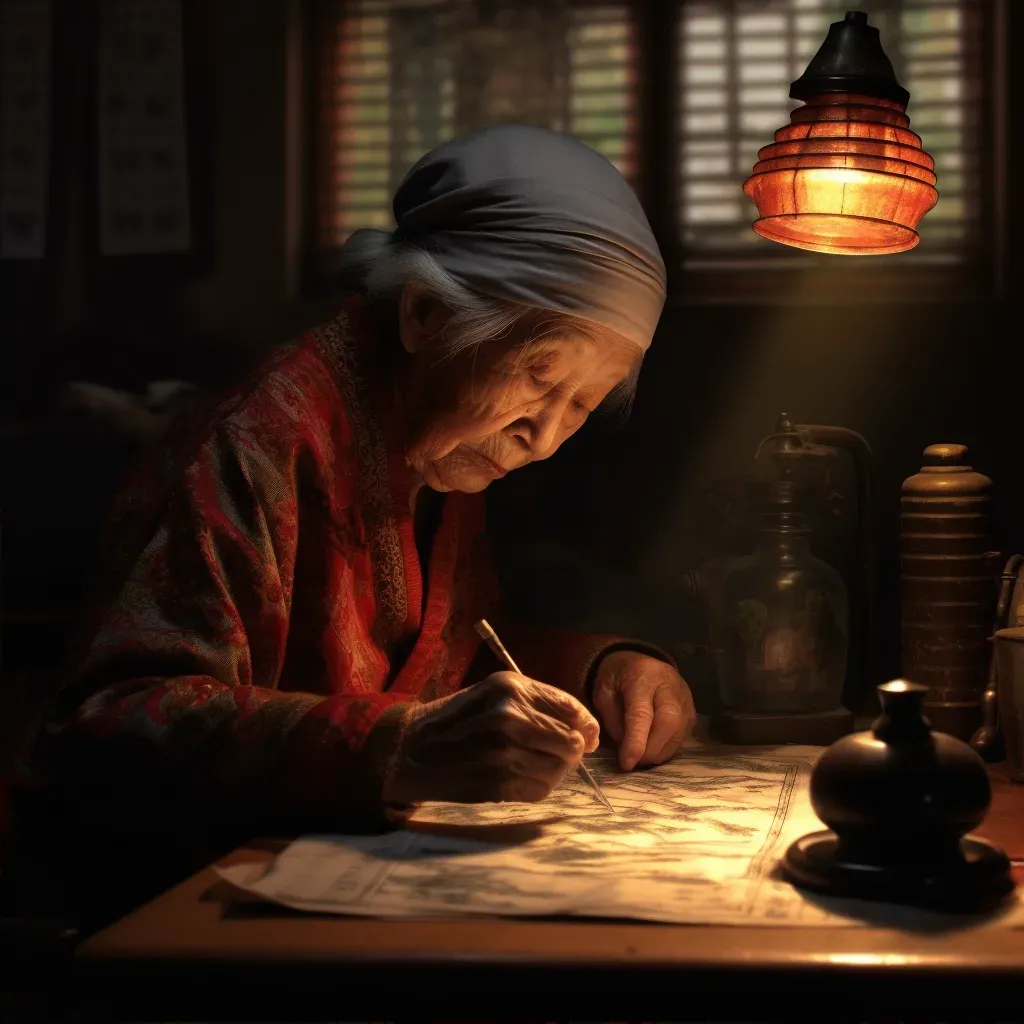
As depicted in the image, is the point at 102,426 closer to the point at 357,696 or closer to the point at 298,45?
the point at 298,45

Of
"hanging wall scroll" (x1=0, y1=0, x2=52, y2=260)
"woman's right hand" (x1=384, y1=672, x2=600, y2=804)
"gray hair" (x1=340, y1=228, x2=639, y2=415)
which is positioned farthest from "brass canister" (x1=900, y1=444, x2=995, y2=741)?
"hanging wall scroll" (x1=0, y1=0, x2=52, y2=260)

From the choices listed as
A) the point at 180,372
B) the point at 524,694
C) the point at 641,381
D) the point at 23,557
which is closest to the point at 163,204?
the point at 180,372

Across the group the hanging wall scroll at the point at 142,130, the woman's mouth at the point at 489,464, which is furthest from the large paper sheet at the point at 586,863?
the hanging wall scroll at the point at 142,130

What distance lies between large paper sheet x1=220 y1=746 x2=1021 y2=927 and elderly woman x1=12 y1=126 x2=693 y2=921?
0.07m

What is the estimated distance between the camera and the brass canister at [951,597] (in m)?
2.12

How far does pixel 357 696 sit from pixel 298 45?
5.94 feet

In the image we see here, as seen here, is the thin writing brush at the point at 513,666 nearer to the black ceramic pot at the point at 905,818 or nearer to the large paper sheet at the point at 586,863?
the large paper sheet at the point at 586,863

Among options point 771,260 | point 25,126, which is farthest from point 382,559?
point 25,126

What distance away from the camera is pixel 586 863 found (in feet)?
4.37

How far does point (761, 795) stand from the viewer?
1.70 metres

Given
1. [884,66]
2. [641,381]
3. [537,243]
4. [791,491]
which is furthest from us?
[641,381]

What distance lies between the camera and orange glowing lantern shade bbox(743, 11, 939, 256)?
6.49 feet

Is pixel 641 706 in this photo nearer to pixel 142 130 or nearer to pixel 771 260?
pixel 771 260

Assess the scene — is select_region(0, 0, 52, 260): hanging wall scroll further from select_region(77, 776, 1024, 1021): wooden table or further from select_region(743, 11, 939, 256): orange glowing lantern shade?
select_region(77, 776, 1024, 1021): wooden table
